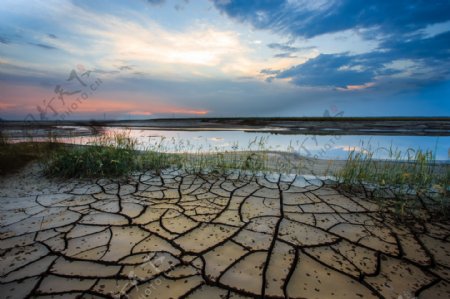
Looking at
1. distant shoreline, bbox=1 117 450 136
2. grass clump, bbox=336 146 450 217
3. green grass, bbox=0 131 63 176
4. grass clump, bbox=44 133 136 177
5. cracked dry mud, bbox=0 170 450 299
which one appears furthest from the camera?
distant shoreline, bbox=1 117 450 136

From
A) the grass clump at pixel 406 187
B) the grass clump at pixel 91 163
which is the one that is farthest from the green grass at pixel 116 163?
the grass clump at pixel 406 187

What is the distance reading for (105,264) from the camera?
1993mm

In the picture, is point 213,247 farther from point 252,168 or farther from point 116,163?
point 116,163

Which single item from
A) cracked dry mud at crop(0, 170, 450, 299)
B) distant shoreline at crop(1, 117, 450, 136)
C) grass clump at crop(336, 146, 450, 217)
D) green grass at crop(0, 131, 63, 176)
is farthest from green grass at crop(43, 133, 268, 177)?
distant shoreline at crop(1, 117, 450, 136)

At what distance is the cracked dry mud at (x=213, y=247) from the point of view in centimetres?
177

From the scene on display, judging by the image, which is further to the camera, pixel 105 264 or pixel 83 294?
pixel 105 264

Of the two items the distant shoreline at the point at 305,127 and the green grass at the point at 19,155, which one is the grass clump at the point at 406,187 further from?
the distant shoreline at the point at 305,127

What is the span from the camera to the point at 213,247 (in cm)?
224

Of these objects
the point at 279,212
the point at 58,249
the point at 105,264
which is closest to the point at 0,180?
the point at 58,249

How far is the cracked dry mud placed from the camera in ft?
5.81

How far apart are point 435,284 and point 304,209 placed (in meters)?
1.40

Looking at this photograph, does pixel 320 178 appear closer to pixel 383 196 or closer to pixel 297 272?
pixel 383 196

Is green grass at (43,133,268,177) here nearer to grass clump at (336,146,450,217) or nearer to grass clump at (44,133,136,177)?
grass clump at (44,133,136,177)

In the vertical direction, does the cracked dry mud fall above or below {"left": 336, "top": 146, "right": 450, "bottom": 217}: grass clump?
below
